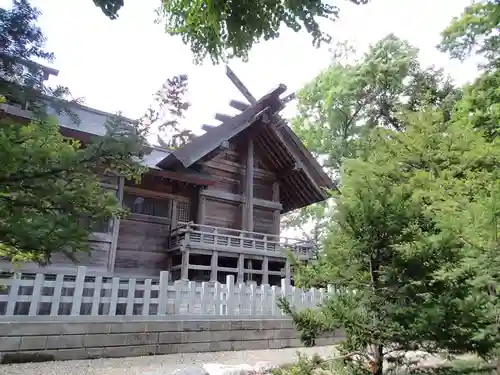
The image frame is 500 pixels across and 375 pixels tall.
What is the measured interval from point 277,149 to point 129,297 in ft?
37.1

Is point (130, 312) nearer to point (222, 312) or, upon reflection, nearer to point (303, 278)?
point (222, 312)

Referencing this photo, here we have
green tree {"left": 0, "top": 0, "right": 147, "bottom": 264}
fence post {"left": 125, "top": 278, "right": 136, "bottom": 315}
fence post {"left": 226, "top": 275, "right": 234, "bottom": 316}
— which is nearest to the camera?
green tree {"left": 0, "top": 0, "right": 147, "bottom": 264}

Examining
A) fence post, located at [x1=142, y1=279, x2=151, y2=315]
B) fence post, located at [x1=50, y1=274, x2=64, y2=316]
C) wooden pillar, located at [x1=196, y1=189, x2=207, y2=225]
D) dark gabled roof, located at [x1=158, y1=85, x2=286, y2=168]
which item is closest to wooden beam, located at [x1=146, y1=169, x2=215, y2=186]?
dark gabled roof, located at [x1=158, y1=85, x2=286, y2=168]

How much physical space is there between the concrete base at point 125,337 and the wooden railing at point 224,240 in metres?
4.95

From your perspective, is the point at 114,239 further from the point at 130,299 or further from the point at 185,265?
the point at 130,299

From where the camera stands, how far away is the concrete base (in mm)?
5133

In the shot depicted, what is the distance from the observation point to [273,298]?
26.1ft

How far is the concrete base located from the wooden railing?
4.95 meters

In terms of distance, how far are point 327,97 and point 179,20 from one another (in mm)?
21387

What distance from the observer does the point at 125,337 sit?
588 centimetres

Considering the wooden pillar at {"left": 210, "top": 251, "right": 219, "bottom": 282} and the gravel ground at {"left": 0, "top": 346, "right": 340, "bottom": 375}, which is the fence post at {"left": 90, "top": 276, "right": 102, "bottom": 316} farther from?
the wooden pillar at {"left": 210, "top": 251, "right": 219, "bottom": 282}

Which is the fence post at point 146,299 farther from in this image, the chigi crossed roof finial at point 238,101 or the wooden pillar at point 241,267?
the chigi crossed roof finial at point 238,101

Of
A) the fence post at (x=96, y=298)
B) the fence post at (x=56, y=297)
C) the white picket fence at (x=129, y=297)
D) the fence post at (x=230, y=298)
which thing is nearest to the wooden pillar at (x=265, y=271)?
the white picket fence at (x=129, y=297)

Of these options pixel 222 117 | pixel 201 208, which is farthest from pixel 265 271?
pixel 222 117
